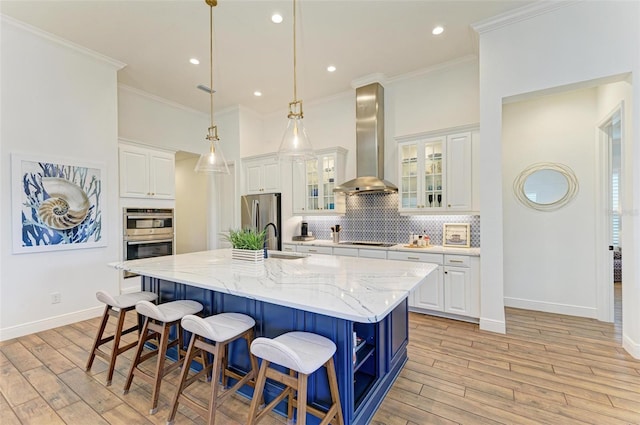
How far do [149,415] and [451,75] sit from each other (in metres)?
5.05

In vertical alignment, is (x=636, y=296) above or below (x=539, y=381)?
above

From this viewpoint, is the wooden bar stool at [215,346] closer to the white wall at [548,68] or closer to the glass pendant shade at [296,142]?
the glass pendant shade at [296,142]

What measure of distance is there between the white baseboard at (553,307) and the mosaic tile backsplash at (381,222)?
104 centimetres

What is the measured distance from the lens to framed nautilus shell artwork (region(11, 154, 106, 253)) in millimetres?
3164

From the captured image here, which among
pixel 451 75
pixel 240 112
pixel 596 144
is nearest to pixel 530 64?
pixel 451 75

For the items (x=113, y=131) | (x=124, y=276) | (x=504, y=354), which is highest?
(x=113, y=131)

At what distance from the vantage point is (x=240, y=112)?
18.2 feet

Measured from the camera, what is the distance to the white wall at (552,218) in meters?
3.56

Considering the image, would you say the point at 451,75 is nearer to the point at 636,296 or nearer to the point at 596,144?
the point at 596,144

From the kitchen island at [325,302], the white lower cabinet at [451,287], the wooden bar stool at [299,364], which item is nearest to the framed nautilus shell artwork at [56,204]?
the kitchen island at [325,302]

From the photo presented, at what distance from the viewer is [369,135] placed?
442cm

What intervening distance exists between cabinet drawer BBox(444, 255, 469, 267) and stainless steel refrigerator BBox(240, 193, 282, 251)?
9.02 feet

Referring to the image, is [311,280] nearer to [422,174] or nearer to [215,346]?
[215,346]

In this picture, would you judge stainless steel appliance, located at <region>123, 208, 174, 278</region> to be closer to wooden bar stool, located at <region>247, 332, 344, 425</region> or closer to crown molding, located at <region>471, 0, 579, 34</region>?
wooden bar stool, located at <region>247, 332, 344, 425</region>
